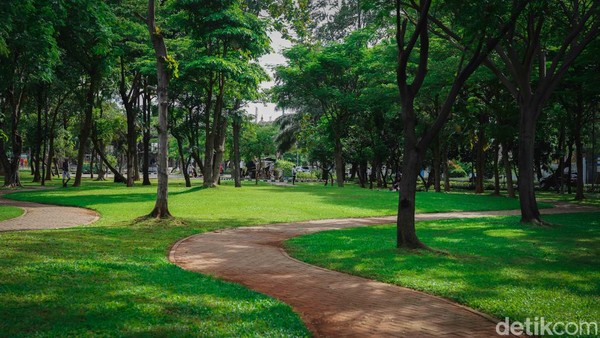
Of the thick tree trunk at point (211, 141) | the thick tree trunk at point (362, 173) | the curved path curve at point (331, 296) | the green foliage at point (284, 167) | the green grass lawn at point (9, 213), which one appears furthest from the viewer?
the green foliage at point (284, 167)

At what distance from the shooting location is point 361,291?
6762 mm

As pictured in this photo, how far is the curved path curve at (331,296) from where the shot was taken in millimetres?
5164

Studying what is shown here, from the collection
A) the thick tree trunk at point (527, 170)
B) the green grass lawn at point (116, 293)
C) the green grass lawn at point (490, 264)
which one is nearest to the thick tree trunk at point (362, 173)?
the thick tree trunk at point (527, 170)

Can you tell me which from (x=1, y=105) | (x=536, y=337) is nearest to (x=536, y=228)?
(x=536, y=337)

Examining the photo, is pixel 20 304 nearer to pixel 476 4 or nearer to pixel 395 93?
pixel 476 4

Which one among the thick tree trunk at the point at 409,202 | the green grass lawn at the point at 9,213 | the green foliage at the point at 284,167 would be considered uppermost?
the green foliage at the point at 284,167

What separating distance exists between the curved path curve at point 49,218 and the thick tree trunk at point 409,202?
9.02 m

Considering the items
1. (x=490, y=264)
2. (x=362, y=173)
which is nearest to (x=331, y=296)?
(x=490, y=264)

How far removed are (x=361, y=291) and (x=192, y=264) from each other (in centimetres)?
330

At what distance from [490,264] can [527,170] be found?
8.64 m

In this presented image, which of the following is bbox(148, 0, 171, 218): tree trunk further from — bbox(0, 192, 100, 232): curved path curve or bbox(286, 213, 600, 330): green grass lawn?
bbox(286, 213, 600, 330): green grass lawn

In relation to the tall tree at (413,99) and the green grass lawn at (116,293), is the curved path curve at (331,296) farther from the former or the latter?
the tall tree at (413,99)

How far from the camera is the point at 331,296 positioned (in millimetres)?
6461

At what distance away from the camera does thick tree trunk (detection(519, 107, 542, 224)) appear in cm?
1580
